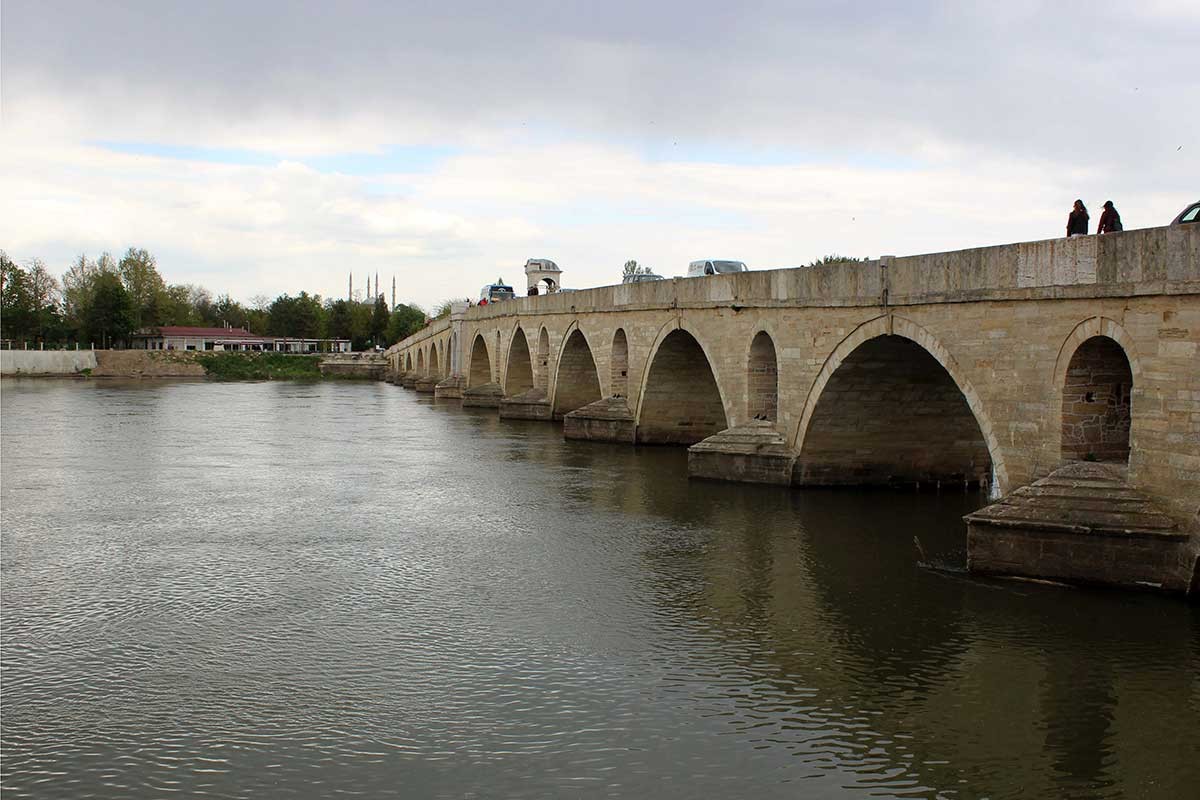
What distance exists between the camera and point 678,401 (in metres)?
22.0

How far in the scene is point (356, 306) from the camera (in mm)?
87125

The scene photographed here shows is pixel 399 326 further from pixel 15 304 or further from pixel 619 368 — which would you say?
pixel 619 368

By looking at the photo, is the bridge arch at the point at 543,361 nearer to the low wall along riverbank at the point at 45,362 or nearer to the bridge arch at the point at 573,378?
→ the bridge arch at the point at 573,378

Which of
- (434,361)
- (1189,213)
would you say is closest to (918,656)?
(1189,213)

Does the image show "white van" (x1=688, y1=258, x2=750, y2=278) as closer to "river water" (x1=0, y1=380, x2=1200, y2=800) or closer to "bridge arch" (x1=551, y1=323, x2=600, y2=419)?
"bridge arch" (x1=551, y1=323, x2=600, y2=419)

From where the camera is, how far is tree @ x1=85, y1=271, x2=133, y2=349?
6488 cm

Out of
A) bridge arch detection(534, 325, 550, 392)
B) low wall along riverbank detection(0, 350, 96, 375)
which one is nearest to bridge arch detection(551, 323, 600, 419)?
bridge arch detection(534, 325, 550, 392)

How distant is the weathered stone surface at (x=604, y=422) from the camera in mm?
22212

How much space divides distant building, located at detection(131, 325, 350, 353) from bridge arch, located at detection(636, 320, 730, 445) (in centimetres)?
5242

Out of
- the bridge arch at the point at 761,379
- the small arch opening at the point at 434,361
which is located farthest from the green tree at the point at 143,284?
the bridge arch at the point at 761,379

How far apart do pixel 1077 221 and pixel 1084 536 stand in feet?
13.7

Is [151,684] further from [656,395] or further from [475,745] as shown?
[656,395]

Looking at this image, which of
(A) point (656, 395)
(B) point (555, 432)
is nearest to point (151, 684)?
(A) point (656, 395)

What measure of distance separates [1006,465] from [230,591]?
7435 mm
